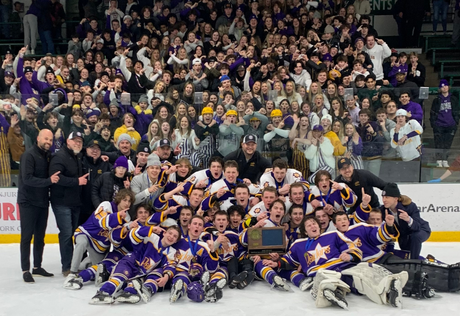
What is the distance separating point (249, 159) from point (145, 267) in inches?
79.6

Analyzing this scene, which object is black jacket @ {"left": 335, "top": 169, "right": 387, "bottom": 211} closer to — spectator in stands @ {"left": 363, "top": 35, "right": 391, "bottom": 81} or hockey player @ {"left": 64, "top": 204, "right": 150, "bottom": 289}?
hockey player @ {"left": 64, "top": 204, "right": 150, "bottom": 289}

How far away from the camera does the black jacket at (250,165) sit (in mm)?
7828

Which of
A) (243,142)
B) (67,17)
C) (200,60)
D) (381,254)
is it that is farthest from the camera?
(67,17)

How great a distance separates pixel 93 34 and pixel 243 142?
5.51 m

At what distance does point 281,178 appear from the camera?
24.2 feet

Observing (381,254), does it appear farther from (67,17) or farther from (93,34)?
(67,17)

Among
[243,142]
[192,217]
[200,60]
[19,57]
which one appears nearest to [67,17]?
[19,57]

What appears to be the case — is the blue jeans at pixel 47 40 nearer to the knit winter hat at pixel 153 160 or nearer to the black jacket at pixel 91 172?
the black jacket at pixel 91 172

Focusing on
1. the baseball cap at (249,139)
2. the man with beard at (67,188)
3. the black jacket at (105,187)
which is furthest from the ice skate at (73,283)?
the baseball cap at (249,139)

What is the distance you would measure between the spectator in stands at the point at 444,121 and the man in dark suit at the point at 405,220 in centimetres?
171

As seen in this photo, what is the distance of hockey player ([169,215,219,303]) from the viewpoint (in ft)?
21.1

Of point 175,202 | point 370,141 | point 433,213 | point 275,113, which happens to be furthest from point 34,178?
point 433,213

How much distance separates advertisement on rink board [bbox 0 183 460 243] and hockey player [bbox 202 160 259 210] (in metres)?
2.17

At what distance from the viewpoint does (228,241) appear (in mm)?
6609
